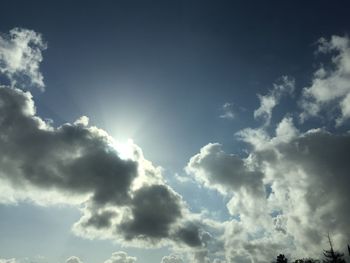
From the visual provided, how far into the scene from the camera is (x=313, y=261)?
139 meters

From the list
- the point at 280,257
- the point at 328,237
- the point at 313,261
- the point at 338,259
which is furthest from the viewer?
the point at 313,261

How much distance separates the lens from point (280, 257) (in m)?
122

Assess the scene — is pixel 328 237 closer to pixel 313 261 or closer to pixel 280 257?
pixel 280 257

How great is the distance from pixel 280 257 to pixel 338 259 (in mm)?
18156

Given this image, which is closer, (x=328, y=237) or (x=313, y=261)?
(x=328, y=237)

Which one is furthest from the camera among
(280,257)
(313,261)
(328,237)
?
(313,261)

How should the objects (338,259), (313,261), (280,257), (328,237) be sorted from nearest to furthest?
1. (328,237)
2. (338,259)
3. (280,257)
4. (313,261)

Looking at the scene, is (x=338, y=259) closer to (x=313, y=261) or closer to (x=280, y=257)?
(x=280, y=257)

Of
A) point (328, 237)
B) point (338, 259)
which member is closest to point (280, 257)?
point (338, 259)

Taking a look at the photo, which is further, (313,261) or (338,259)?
(313,261)

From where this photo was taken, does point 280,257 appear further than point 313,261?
No

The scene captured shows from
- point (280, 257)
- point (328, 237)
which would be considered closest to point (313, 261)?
point (280, 257)

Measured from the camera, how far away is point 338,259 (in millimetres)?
112250

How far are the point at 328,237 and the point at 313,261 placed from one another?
4599cm
